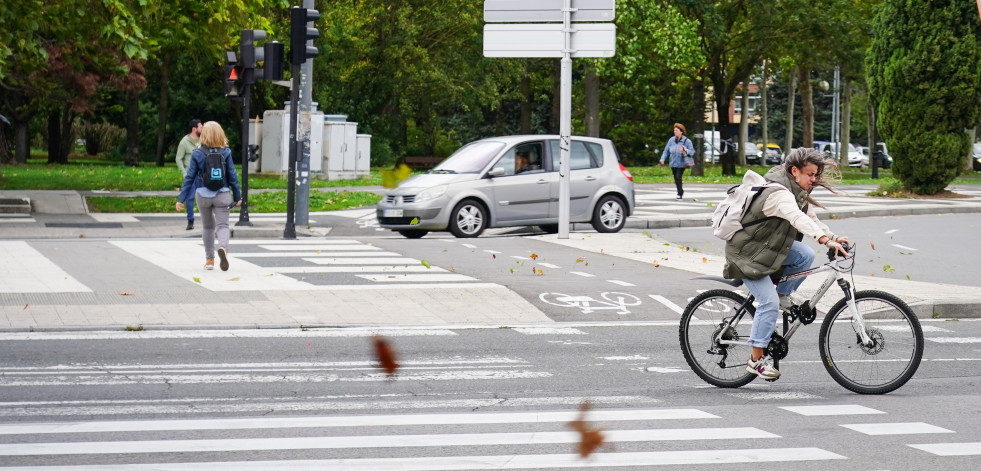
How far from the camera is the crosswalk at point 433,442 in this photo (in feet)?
19.5

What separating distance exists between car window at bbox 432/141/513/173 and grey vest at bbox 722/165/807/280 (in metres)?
11.8

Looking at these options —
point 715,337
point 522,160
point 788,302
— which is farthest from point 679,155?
point 788,302

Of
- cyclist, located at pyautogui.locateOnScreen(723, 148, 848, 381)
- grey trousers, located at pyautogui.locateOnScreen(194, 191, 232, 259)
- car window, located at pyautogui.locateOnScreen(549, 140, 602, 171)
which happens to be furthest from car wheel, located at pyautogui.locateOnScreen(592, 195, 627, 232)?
cyclist, located at pyautogui.locateOnScreen(723, 148, 848, 381)

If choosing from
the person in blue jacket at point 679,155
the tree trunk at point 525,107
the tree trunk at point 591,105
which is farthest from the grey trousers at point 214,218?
the tree trunk at point 525,107

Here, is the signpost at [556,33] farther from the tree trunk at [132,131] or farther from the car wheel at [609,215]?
the tree trunk at [132,131]

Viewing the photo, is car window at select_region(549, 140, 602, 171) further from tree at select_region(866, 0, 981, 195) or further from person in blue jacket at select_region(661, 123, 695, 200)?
tree at select_region(866, 0, 981, 195)

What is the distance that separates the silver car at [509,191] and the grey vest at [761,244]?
37.5 feet

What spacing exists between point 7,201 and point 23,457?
1974 cm

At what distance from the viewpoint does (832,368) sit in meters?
8.05

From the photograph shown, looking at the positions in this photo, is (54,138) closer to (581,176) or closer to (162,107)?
(162,107)

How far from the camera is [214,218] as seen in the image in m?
14.3

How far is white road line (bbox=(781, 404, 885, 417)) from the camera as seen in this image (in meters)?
7.34

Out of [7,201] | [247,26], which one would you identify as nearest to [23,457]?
[7,201]

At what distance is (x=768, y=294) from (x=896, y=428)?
1.35m
